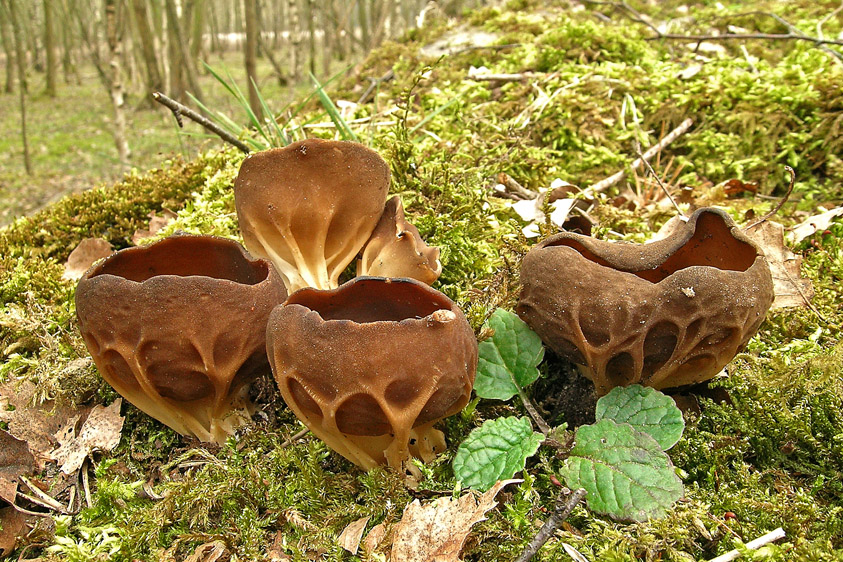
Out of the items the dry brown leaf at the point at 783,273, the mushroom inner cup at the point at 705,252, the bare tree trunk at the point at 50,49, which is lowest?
the bare tree trunk at the point at 50,49

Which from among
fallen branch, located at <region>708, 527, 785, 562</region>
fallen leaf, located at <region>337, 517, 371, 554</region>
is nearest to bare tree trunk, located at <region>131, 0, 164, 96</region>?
fallen leaf, located at <region>337, 517, 371, 554</region>

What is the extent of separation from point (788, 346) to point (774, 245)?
0.39 m

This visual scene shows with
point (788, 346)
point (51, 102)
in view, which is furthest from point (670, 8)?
point (51, 102)

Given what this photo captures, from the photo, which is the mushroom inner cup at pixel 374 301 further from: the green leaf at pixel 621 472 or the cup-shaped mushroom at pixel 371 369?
the green leaf at pixel 621 472

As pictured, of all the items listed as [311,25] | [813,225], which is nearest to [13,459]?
[813,225]

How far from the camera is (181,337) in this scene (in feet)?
4.84

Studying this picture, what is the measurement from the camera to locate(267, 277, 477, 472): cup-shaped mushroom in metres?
1.31

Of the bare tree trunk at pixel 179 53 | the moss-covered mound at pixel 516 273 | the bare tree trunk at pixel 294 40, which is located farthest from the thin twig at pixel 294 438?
the bare tree trunk at pixel 179 53

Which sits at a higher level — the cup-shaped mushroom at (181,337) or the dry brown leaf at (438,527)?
the cup-shaped mushroom at (181,337)

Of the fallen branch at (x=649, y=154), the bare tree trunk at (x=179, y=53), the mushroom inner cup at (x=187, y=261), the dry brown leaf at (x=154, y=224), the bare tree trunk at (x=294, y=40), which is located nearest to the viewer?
the mushroom inner cup at (x=187, y=261)

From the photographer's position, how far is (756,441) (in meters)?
1.66

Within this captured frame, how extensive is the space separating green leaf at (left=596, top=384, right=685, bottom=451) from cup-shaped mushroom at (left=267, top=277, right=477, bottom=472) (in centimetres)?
39

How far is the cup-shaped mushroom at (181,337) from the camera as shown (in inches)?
57.7

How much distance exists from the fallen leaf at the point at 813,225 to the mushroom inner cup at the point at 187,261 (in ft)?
6.94
